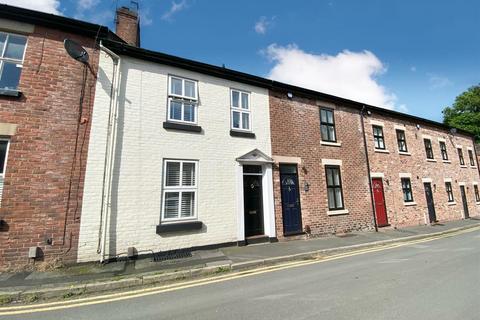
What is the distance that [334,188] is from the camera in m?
11.6

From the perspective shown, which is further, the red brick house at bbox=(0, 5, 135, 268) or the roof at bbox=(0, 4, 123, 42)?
the roof at bbox=(0, 4, 123, 42)

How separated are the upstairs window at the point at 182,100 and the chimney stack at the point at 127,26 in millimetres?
2985

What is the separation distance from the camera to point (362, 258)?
7383 millimetres

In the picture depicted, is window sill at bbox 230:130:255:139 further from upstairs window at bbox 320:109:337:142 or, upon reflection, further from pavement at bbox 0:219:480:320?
pavement at bbox 0:219:480:320

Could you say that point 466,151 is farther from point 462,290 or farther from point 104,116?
point 104,116

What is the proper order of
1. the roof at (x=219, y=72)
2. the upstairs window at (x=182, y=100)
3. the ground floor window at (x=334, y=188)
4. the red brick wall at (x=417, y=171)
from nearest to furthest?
the roof at (x=219, y=72) < the upstairs window at (x=182, y=100) < the ground floor window at (x=334, y=188) < the red brick wall at (x=417, y=171)

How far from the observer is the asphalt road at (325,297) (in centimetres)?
382

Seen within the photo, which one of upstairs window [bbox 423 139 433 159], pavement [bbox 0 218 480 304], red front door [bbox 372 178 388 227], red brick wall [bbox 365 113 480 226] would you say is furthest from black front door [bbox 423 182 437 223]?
pavement [bbox 0 218 480 304]

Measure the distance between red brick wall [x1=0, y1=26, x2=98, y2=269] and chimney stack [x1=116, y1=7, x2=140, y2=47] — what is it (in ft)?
9.17

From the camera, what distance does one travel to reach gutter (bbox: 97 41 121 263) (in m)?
6.76

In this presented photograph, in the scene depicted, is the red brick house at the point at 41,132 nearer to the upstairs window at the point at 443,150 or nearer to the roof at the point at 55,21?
the roof at the point at 55,21

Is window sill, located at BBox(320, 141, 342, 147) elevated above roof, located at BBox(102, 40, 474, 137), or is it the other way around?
roof, located at BBox(102, 40, 474, 137)

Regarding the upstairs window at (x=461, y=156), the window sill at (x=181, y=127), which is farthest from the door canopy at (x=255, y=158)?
the upstairs window at (x=461, y=156)

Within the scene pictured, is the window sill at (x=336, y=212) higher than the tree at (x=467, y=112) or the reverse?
the reverse
